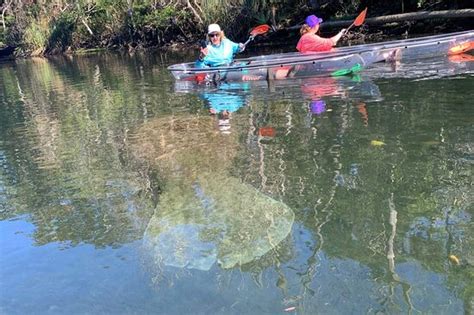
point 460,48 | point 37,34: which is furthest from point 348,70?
point 37,34

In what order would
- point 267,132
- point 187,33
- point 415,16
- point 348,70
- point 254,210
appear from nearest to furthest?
point 254,210, point 267,132, point 348,70, point 415,16, point 187,33

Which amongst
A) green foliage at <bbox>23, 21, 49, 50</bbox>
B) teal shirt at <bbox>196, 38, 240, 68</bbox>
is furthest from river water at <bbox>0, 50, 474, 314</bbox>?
green foliage at <bbox>23, 21, 49, 50</bbox>

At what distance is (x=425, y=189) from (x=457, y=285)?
1789 millimetres

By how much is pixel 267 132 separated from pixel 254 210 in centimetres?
306

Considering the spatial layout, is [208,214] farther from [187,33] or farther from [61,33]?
[61,33]

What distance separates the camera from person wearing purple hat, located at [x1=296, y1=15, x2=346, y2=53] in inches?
472

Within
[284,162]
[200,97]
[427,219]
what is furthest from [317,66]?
[427,219]

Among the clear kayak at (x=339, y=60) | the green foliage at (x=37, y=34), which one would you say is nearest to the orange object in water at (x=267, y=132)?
the clear kayak at (x=339, y=60)

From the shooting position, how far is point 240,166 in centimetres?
685

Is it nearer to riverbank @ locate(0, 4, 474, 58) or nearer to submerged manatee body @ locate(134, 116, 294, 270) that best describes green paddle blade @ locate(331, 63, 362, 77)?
submerged manatee body @ locate(134, 116, 294, 270)

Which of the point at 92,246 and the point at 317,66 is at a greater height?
the point at 317,66

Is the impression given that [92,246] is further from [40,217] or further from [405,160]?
[405,160]

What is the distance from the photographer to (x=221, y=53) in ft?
42.7

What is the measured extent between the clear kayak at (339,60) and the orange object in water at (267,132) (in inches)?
149
